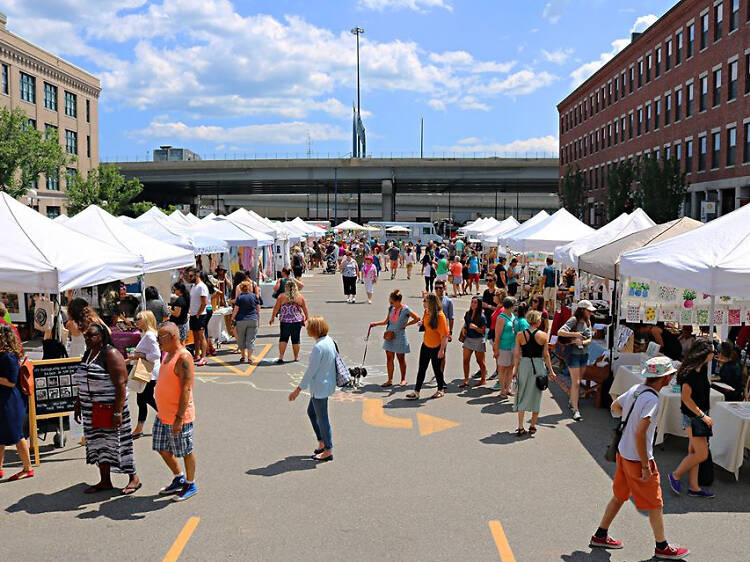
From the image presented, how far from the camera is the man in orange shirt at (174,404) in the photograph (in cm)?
675

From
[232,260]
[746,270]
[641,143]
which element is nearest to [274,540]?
[746,270]

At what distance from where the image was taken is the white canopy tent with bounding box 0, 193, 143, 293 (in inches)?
352

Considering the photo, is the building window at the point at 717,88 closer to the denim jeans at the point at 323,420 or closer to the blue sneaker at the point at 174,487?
the denim jeans at the point at 323,420

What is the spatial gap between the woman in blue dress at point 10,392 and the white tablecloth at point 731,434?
7167mm

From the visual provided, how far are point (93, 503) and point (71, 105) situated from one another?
60.6 m

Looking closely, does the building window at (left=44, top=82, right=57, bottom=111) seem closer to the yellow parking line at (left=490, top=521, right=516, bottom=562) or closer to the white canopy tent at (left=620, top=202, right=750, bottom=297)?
the white canopy tent at (left=620, top=202, right=750, bottom=297)

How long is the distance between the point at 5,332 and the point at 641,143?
47.8m

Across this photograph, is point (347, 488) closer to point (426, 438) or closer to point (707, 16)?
point (426, 438)

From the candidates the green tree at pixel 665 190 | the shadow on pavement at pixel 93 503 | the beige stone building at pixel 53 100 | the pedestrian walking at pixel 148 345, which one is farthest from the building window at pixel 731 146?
the beige stone building at pixel 53 100

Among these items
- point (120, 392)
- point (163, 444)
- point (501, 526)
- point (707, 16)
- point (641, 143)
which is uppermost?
point (707, 16)

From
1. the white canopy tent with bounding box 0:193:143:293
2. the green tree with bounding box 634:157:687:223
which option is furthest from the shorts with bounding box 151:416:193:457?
the green tree with bounding box 634:157:687:223

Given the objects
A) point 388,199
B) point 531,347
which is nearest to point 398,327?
point 531,347

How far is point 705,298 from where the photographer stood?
1141cm

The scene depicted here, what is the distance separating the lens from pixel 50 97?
187ft
